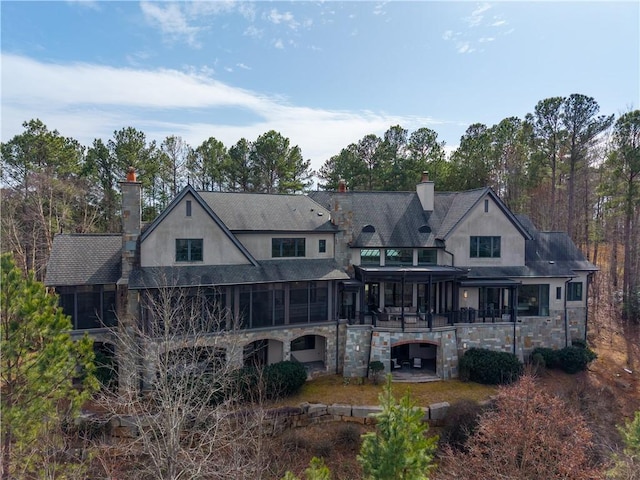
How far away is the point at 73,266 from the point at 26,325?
10.7 metres

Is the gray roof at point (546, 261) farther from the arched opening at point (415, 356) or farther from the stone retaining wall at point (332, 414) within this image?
the stone retaining wall at point (332, 414)

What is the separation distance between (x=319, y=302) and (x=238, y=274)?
17.7 ft

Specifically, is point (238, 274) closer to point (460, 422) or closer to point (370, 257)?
point (370, 257)

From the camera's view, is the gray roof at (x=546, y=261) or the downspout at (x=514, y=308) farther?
the gray roof at (x=546, y=261)

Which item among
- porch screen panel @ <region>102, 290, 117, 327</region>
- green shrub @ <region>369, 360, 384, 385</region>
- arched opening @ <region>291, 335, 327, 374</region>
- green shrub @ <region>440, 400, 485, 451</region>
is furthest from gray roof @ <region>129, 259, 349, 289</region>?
green shrub @ <region>440, 400, 485, 451</region>

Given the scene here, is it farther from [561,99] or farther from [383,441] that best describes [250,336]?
[561,99]

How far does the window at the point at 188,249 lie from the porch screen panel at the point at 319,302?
6866 mm

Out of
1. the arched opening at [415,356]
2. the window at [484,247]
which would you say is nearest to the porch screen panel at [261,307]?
the arched opening at [415,356]

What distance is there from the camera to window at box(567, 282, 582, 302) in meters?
27.9

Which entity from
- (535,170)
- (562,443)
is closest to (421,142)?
(535,170)

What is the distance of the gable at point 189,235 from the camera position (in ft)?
68.5

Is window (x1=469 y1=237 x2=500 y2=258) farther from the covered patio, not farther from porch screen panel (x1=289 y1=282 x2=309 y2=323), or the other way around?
porch screen panel (x1=289 y1=282 x2=309 y2=323)

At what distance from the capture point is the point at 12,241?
100 feet

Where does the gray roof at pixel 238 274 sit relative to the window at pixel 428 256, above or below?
below
